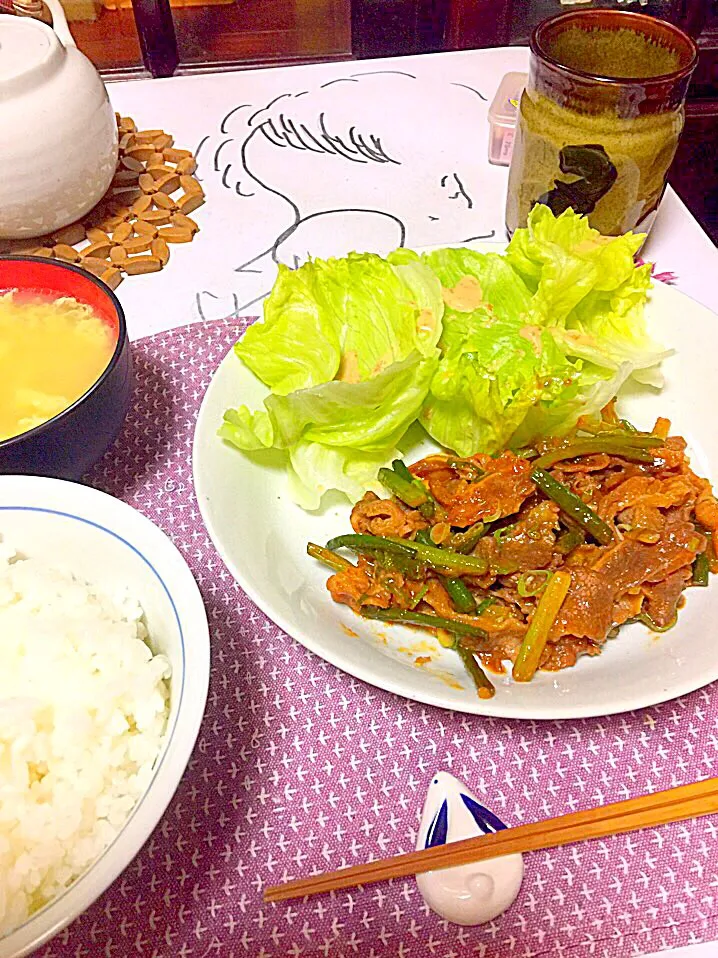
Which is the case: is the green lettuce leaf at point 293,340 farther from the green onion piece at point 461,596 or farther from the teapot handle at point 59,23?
the teapot handle at point 59,23

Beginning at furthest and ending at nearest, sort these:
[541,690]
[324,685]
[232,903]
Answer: [324,685] → [541,690] → [232,903]

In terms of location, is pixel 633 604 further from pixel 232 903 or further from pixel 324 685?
pixel 232 903

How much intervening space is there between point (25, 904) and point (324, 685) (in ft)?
1.86

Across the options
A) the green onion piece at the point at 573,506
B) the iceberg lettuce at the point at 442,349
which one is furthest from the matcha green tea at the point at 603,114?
the green onion piece at the point at 573,506

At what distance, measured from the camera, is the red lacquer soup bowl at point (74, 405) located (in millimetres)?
1354

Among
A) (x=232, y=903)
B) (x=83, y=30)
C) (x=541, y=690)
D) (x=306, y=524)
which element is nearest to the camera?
(x=232, y=903)

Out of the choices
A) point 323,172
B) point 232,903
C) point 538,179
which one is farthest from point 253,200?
point 232,903

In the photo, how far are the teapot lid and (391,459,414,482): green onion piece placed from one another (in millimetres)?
1338

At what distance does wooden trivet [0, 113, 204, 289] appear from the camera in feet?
7.13

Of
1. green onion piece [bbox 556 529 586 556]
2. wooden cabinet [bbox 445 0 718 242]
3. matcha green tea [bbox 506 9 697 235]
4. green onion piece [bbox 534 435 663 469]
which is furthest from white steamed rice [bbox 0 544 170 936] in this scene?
wooden cabinet [bbox 445 0 718 242]

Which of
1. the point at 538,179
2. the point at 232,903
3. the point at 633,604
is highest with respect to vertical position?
the point at 538,179

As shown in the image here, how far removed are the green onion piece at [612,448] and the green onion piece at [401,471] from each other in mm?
259

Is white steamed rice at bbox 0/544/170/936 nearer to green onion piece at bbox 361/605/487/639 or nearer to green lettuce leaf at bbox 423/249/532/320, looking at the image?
green onion piece at bbox 361/605/487/639

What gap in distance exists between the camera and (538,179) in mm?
1966
